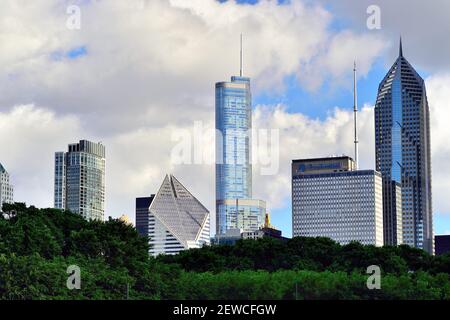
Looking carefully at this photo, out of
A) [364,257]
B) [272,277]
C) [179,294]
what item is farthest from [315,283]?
[364,257]

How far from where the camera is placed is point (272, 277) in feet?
233

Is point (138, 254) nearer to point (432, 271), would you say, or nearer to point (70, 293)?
point (70, 293)

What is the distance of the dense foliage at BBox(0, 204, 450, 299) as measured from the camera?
206 feet

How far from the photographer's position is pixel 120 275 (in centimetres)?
6731

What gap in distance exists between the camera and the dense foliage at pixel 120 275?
62.7 metres

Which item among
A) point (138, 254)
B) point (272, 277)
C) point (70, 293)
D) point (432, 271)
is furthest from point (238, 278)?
point (432, 271)
